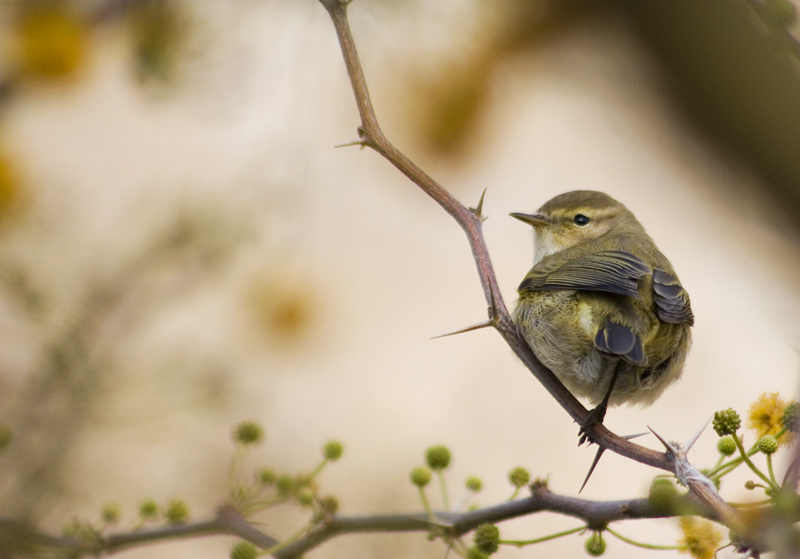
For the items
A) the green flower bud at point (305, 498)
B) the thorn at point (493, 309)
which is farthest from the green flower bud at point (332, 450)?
the thorn at point (493, 309)

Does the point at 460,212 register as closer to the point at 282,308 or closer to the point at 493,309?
the point at 493,309

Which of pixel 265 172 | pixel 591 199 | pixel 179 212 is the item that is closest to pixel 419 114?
pixel 265 172

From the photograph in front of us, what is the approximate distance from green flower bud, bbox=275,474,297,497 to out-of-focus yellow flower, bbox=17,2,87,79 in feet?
6.00

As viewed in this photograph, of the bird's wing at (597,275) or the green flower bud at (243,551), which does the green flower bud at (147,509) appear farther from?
the bird's wing at (597,275)

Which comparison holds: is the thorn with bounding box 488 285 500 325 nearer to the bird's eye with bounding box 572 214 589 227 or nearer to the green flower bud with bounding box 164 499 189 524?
the green flower bud with bounding box 164 499 189 524

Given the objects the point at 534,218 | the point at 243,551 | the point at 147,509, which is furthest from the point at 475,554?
the point at 534,218

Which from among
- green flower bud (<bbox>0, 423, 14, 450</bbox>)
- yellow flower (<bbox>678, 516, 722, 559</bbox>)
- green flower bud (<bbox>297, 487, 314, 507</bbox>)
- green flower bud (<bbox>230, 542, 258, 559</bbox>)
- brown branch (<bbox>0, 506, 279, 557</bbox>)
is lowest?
yellow flower (<bbox>678, 516, 722, 559</bbox>)

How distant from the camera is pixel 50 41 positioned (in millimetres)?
2529

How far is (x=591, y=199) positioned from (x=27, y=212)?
2.10 meters

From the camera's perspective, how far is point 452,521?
135 centimetres

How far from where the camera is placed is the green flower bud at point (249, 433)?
154cm

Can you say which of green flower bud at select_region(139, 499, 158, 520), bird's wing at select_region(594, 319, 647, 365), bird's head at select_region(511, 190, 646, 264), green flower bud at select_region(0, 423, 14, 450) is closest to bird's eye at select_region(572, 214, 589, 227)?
bird's head at select_region(511, 190, 646, 264)

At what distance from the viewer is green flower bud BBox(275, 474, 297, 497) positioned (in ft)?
4.81

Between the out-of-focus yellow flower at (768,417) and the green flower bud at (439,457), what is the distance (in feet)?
1.84
